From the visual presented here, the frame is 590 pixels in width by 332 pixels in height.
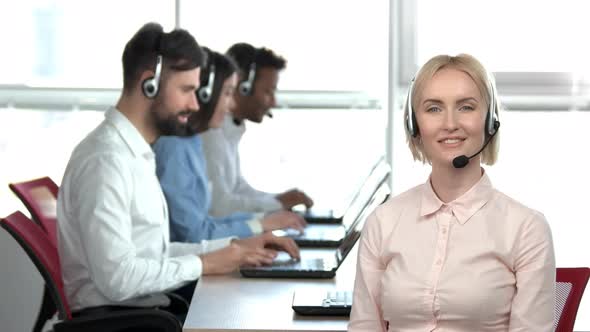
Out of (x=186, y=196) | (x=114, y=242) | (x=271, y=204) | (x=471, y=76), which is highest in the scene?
(x=471, y=76)

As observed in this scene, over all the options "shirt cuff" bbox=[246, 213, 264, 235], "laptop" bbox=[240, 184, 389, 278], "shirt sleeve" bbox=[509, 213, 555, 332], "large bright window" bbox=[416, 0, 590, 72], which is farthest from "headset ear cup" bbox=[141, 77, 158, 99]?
"large bright window" bbox=[416, 0, 590, 72]

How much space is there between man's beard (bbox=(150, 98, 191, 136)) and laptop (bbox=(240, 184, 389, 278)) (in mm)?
501

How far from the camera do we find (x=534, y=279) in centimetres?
211

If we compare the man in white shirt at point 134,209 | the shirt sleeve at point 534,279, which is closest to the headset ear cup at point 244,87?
the man in white shirt at point 134,209

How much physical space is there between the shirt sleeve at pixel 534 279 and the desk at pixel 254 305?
0.47m

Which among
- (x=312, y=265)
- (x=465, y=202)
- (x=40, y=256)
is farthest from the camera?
(x=312, y=265)

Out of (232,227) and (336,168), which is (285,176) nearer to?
(336,168)

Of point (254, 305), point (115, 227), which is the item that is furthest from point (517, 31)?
point (254, 305)

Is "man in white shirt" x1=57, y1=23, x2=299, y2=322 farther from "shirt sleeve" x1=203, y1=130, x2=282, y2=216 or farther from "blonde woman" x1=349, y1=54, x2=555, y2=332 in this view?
"shirt sleeve" x1=203, y1=130, x2=282, y2=216

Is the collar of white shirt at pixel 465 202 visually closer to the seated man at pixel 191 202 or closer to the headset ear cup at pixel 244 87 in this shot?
the seated man at pixel 191 202

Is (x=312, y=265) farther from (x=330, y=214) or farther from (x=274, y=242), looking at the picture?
(x=330, y=214)

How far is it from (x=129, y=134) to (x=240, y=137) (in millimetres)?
1802

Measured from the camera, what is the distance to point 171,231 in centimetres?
400

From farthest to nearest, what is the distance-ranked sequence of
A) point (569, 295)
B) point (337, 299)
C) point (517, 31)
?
point (517, 31), point (337, 299), point (569, 295)
